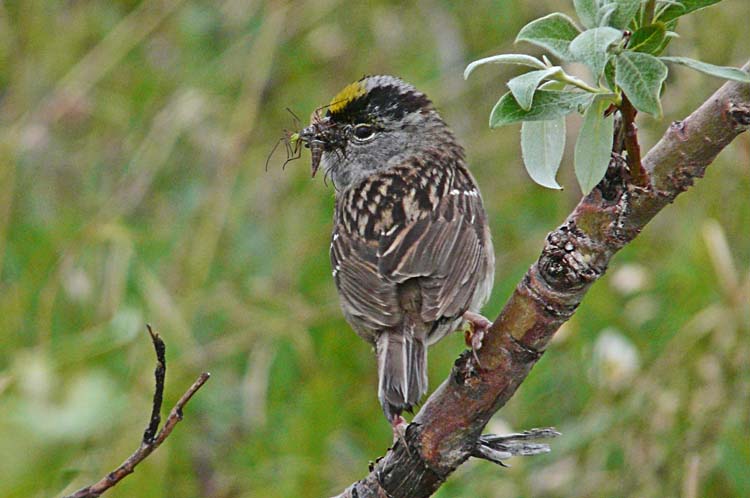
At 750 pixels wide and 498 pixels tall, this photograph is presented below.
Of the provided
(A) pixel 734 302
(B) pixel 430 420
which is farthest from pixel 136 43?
(B) pixel 430 420

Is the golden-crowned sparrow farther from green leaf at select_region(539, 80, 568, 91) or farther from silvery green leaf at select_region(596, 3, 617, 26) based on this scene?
silvery green leaf at select_region(596, 3, 617, 26)

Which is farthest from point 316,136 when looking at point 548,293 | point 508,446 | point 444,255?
point 548,293

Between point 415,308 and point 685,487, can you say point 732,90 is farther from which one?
point 685,487

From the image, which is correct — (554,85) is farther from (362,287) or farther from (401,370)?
(362,287)

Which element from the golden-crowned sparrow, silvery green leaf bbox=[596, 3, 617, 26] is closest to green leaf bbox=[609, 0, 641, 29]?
silvery green leaf bbox=[596, 3, 617, 26]

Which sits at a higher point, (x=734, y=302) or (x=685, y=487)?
(x=734, y=302)

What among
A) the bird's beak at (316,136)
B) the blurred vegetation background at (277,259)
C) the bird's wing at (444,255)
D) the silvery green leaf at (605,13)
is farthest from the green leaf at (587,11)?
the bird's beak at (316,136)

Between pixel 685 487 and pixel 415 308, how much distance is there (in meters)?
0.81

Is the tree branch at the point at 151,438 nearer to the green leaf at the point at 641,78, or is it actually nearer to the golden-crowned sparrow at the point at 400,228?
the golden-crowned sparrow at the point at 400,228

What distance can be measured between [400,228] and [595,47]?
1.80 metres

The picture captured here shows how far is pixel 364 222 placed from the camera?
3238 millimetres

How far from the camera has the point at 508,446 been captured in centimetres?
209

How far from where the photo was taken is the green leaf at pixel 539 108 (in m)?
1.46

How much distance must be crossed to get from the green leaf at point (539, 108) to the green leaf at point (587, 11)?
0.09 metres
